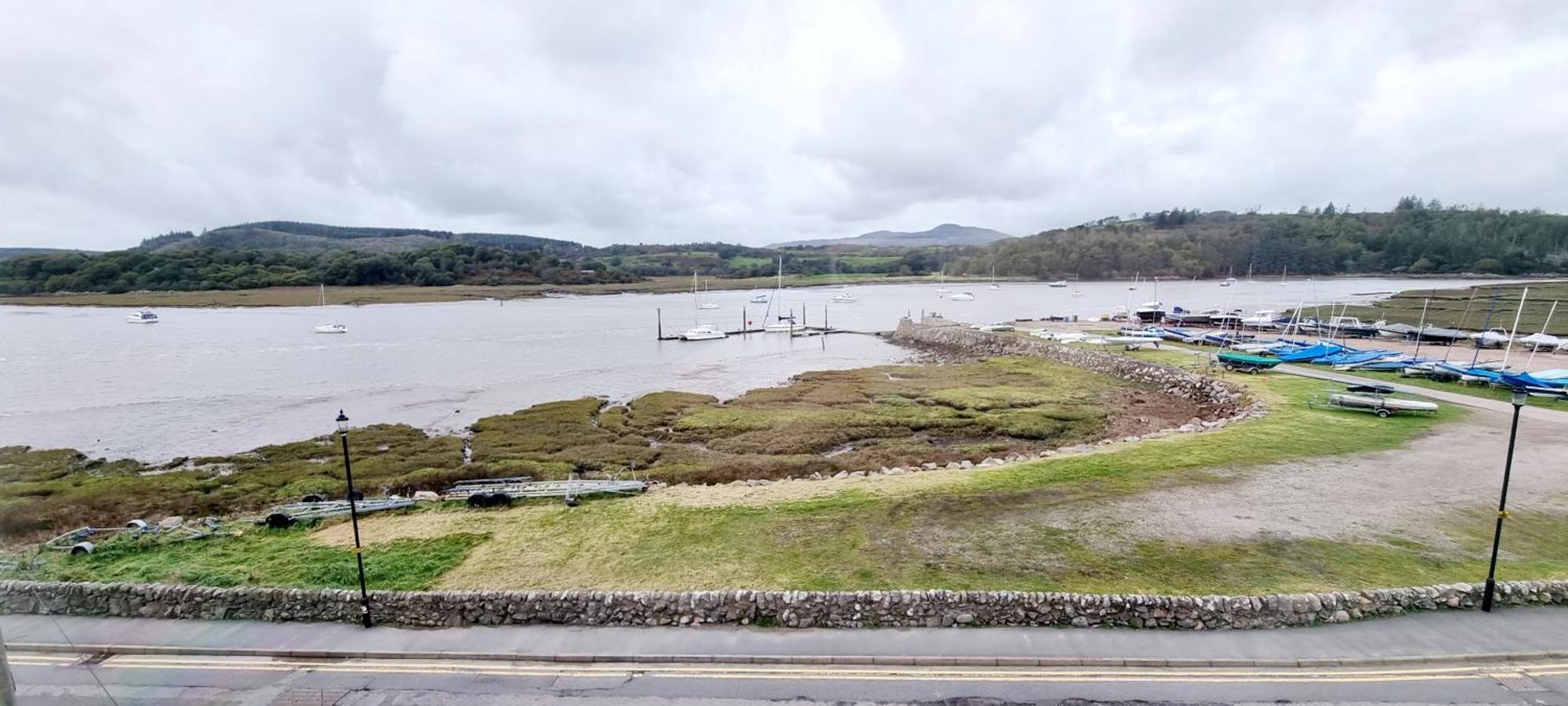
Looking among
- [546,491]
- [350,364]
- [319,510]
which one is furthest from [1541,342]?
[350,364]

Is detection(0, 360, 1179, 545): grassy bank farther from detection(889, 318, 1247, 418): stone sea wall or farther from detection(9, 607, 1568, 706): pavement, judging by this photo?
detection(9, 607, 1568, 706): pavement

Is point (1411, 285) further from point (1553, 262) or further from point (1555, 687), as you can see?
point (1555, 687)

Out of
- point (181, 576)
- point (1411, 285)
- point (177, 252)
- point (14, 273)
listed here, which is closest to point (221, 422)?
point (181, 576)

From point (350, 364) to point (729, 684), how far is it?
6731 cm

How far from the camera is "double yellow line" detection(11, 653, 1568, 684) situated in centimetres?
1012

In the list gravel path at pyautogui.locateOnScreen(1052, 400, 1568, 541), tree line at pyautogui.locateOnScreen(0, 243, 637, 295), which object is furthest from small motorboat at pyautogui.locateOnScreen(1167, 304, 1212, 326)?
tree line at pyautogui.locateOnScreen(0, 243, 637, 295)

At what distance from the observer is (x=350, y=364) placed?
6400 centimetres

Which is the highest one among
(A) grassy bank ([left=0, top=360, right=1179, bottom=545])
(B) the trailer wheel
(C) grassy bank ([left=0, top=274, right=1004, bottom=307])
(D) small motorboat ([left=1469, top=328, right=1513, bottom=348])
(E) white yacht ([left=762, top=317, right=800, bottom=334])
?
(D) small motorboat ([left=1469, top=328, right=1513, bottom=348])

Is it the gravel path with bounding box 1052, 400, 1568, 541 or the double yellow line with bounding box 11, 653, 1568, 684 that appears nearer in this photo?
the double yellow line with bounding box 11, 653, 1568, 684

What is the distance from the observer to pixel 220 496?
25078 mm

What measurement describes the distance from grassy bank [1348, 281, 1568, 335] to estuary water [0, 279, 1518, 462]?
17090 millimetres

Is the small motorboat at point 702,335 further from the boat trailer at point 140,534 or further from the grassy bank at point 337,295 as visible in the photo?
the grassy bank at point 337,295

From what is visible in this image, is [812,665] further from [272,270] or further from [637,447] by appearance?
[272,270]

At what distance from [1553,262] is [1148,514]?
20967cm
